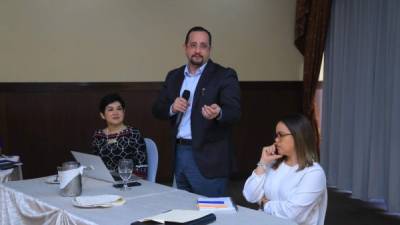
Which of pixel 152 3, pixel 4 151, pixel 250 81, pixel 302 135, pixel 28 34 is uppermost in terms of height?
pixel 152 3

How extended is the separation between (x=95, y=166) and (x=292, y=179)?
1.02 meters

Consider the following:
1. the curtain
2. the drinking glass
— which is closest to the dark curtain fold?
the curtain

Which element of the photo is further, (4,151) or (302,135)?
(4,151)

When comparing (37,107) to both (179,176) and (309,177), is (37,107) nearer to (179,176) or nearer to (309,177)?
(179,176)

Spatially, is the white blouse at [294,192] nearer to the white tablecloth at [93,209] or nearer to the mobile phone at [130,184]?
the white tablecloth at [93,209]

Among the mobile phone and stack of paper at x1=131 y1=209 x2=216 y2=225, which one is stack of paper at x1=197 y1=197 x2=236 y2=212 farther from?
the mobile phone

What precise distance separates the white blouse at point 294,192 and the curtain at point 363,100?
8.22 ft

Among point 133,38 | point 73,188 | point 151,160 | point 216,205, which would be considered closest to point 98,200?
point 73,188

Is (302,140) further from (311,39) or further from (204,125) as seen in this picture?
(311,39)

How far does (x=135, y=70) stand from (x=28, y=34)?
1.16 meters

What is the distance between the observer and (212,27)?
544cm

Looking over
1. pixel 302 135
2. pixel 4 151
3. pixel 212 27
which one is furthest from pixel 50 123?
pixel 302 135

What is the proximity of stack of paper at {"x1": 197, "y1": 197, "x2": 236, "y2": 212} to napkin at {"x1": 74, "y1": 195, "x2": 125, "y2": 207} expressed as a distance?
36 cm

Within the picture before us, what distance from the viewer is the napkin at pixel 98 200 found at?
6.39 feet
